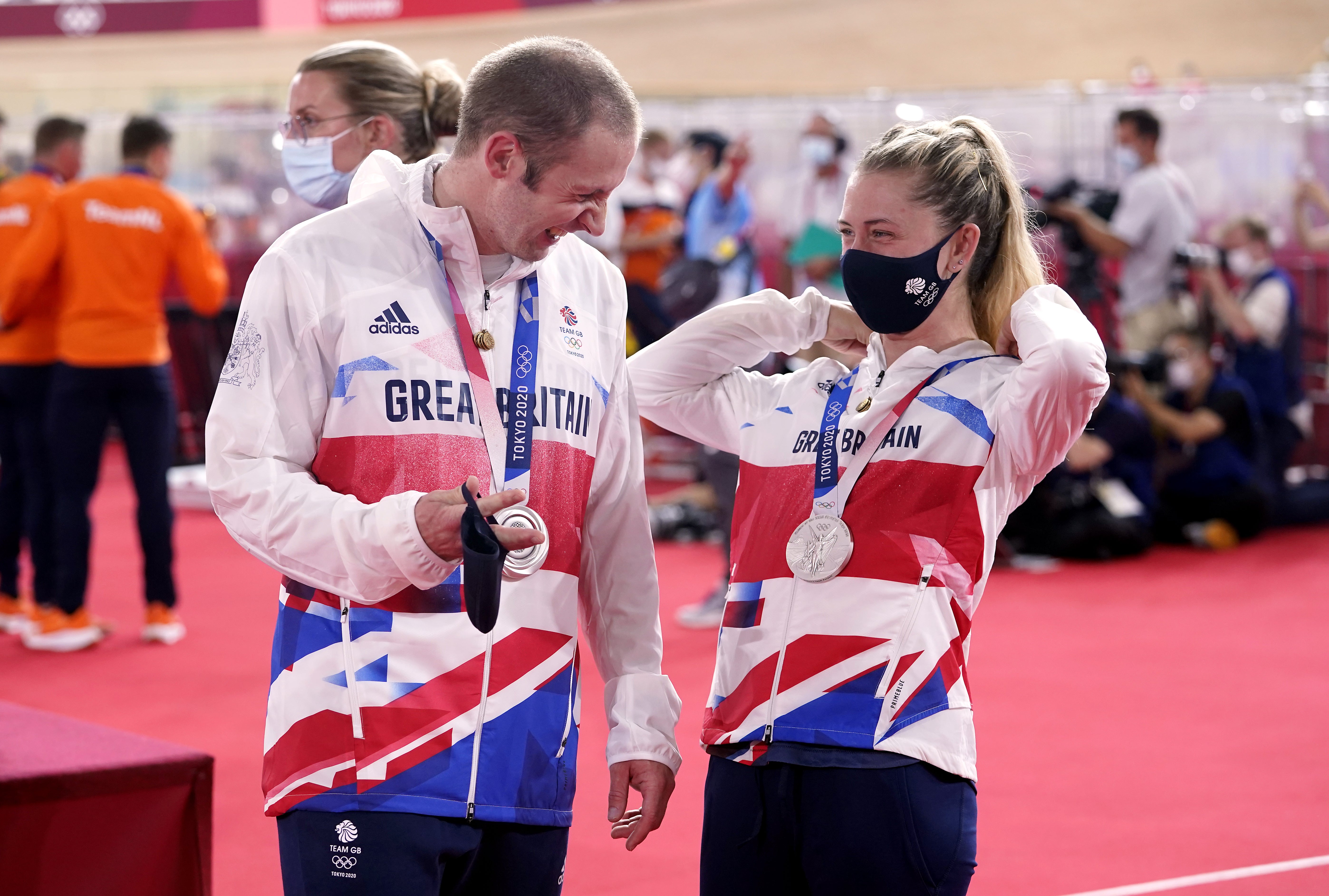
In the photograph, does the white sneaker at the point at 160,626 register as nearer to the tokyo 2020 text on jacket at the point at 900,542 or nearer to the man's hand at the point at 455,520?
the tokyo 2020 text on jacket at the point at 900,542

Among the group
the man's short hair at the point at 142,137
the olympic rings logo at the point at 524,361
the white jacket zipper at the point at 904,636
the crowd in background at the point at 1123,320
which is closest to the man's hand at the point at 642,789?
the white jacket zipper at the point at 904,636

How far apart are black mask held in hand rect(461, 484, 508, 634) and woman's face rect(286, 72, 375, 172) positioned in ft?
4.11

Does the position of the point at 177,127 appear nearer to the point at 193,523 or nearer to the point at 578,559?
the point at 193,523

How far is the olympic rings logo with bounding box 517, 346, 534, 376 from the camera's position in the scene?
1688mm

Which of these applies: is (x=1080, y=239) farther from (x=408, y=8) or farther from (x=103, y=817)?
(x=408, y=8)

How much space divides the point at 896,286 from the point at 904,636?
19.2 inches

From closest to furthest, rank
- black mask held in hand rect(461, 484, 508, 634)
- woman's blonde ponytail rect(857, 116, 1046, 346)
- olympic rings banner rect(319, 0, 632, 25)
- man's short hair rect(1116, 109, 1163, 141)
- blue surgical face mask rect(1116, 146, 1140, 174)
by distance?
black mask held in hand rect(461, 484, 508, 634) → woman's blonde ponytail rect(857, 116, 1046, 346) → man's short hair rect(1116, 109, 1163, 141) → blue surgical face mask rect(1116, 146, 1140, 174) → olympic rings banner rect(319, 0, 632, 25)

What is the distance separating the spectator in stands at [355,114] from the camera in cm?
250

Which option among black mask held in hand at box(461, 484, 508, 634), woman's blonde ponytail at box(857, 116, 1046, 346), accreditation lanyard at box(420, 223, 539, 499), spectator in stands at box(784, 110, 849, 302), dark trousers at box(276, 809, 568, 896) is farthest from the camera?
spectator in stands at box(784, 110, 849, 302)

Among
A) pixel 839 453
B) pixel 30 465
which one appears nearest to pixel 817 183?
pixel 30 465

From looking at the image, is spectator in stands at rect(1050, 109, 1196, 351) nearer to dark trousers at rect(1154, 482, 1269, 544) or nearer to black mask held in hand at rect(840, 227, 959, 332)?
dark trousers at rect(1154, 482, 1269, 544)

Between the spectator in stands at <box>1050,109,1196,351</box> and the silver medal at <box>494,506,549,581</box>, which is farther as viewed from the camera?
the spectator in stands at <box>1050,109,1196,351</box>

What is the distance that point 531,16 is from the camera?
16.6m

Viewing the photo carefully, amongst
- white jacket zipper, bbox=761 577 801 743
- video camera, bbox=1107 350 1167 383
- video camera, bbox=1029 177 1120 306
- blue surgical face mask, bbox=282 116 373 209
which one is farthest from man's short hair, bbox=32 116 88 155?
video camera, bbox=1107 350 1167 383
